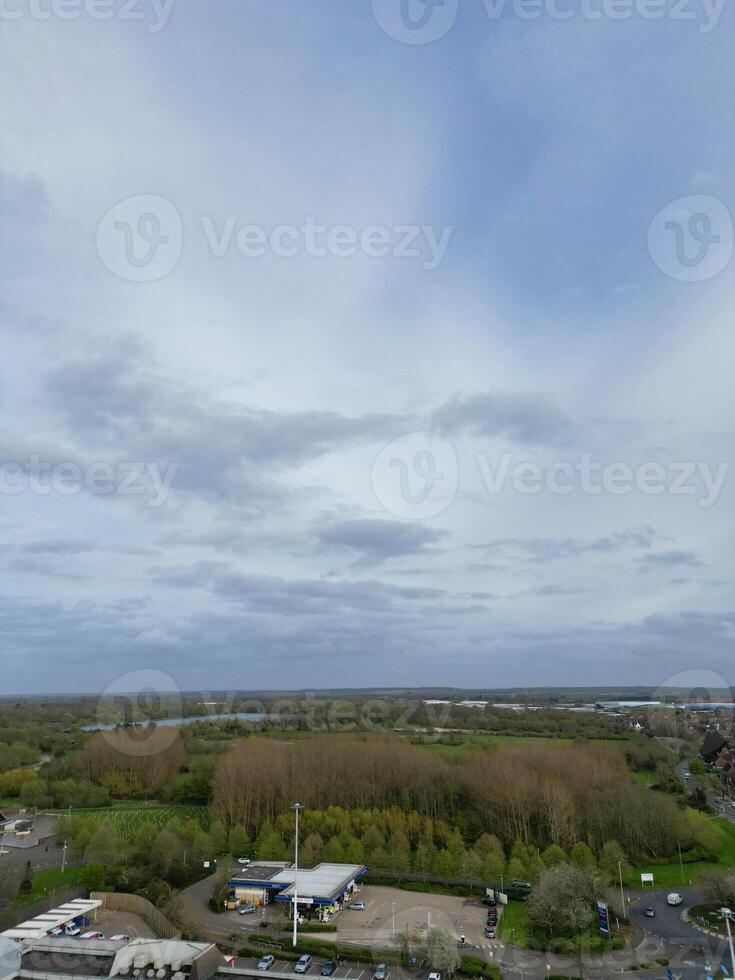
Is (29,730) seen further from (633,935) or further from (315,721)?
(633,935)

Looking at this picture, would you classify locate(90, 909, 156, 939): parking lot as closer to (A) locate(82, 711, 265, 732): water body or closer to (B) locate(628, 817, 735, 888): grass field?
(B) locate(628, 817, 735, 888): grass field

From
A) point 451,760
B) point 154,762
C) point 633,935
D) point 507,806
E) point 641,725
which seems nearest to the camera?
point 633,935

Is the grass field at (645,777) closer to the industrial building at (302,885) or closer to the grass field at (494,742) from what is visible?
the grass field at (494,742)

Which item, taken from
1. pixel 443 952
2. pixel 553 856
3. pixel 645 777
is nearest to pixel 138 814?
pixel 553 856

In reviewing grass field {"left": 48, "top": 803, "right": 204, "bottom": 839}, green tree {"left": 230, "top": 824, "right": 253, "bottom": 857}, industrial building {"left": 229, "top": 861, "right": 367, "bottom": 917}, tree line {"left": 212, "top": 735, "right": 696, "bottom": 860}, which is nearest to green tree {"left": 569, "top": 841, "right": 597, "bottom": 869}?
tree line {"left": 212, "top": 735, "right": 696, "bottom": 860}

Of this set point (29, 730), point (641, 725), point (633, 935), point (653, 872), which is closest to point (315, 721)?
point (29, 730)
